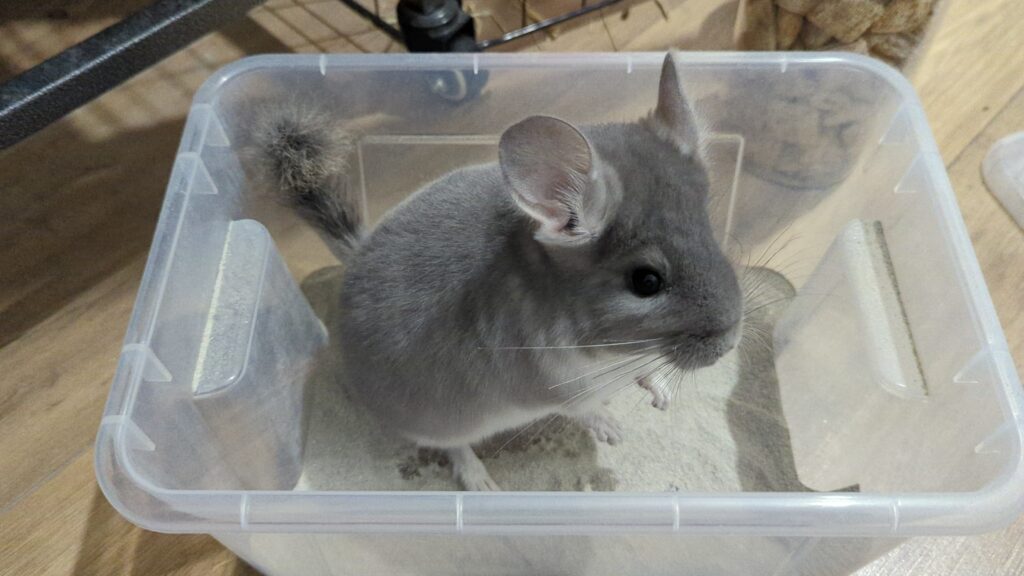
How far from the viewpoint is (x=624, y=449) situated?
4.04 ft

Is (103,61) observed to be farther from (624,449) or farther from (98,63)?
(624,449)

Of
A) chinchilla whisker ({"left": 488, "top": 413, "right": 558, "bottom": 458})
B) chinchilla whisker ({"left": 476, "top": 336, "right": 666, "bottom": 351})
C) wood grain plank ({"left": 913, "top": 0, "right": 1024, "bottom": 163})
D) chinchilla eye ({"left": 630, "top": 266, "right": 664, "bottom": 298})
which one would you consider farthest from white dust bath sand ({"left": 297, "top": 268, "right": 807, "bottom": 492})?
wood grain plank ({"left": 913, "top": 0, "right": 1024, "bottom": 163})

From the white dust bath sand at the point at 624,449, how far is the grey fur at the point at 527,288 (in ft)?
0.30

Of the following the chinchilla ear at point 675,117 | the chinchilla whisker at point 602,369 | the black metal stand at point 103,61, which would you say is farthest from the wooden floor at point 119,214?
the chinchilla ear at point 675,117

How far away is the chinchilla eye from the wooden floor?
53cm

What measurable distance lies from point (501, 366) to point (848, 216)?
26.3 inches

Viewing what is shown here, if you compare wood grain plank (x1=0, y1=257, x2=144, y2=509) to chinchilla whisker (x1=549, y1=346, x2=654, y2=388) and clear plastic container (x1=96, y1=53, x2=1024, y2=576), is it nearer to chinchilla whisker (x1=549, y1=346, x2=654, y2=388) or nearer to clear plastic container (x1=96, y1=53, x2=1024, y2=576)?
clear plastic container (x1=96, y1=53, x2=1024, y2=576)

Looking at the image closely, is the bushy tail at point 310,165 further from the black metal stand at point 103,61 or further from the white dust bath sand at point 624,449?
the white dust bath sand at point 624,449

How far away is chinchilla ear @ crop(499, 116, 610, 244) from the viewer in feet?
2.41

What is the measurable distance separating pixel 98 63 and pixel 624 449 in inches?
35.4

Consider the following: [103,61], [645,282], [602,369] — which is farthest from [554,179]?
[103,61]

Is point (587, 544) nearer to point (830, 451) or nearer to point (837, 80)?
point (830, 451)

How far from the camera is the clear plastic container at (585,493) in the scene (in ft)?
2.70

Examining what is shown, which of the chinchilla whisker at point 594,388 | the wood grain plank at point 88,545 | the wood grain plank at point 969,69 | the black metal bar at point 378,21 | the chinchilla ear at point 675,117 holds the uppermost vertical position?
the chinchilla ear at point 675,117
